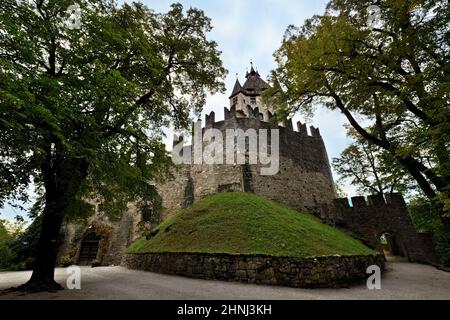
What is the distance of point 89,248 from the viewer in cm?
2053

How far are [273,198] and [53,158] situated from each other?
48.5 feet

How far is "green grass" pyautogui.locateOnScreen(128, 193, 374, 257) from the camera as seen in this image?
829 cm

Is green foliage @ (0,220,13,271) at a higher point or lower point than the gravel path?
lower

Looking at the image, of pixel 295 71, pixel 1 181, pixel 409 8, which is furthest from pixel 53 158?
pixel 409 8

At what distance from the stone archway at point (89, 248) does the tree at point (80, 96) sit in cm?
1358

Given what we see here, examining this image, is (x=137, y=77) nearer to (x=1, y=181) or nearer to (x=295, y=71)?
(x=1, y=181)

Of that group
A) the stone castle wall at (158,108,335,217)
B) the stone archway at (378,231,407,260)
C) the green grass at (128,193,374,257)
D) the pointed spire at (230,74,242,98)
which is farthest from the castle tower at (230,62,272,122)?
the green grass at (128,193,374,257)

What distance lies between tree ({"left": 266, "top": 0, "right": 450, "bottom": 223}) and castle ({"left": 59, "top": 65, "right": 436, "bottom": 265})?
7163 mm

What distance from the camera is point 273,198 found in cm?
1845

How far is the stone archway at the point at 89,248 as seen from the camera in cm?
1989

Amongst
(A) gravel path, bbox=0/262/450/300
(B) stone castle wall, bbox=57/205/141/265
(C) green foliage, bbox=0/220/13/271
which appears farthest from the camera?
(B) stone castle wall, bbox=57/205/141/265

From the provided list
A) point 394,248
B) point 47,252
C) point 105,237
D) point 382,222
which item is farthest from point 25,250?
point 394,248

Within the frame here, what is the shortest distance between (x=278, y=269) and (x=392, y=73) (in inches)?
318

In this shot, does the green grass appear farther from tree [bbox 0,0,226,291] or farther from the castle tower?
the castle tower
